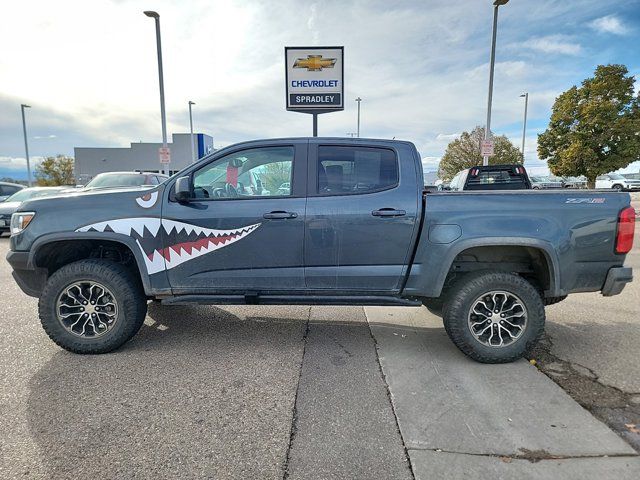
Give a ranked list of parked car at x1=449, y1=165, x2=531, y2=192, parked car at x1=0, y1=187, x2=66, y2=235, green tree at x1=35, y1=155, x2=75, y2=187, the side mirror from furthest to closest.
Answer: green tree at x1=35, y1=155, x2=75, y2=187 → parked car at x1=0, y1=187, x2=66, y2=235 → parked car at x1=449, y1=165, x2=531, y2=192 → the side mirror

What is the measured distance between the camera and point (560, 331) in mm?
4348

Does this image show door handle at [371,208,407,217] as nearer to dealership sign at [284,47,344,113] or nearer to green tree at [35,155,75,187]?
dealership sign at [284,47,344,113]

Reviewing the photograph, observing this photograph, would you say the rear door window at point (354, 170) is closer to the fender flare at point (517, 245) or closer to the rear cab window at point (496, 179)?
the fender flare at point (517, 245)

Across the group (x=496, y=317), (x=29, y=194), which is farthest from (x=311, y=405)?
(x=29, y=194)

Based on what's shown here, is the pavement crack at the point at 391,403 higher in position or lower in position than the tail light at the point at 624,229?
lower

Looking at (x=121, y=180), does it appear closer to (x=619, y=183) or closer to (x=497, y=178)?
(x=497, y=178)

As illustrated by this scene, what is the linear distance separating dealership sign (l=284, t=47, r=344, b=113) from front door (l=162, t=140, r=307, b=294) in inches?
400

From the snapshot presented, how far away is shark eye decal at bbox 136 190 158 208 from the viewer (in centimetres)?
360

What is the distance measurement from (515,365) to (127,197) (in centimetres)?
384

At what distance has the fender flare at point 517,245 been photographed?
338 cm

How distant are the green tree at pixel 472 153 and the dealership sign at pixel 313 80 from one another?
2379 cm

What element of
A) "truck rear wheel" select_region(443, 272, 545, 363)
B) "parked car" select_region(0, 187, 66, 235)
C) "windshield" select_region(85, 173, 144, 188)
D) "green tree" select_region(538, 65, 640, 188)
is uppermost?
"green tree" select_region(538, 65, 640, 188)

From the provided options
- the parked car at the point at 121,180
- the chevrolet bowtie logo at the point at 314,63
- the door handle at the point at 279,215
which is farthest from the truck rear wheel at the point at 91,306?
the chevrolet bowtie logo at the point at 314,63

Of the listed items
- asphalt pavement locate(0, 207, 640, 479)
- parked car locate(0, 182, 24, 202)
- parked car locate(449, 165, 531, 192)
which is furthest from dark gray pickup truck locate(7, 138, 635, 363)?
parked car locate(0, 182, 24, 202)
